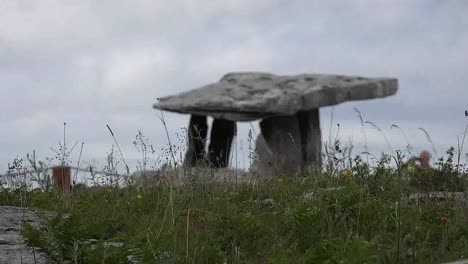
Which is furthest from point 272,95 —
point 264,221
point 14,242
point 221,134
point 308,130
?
point 14,242

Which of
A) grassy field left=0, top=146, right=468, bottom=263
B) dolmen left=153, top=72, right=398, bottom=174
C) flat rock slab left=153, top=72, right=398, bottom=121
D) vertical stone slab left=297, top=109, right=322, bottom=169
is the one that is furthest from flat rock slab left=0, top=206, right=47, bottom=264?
vertical stone slab left=297, top=109, right=322, bottom=169

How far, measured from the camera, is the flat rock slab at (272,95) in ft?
67.3

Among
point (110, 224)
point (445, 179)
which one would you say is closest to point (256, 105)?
point (445, 179)

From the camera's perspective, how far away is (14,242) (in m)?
5.09

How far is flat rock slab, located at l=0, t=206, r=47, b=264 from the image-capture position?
4648 millimetres

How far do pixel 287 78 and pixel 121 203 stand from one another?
1593 cm

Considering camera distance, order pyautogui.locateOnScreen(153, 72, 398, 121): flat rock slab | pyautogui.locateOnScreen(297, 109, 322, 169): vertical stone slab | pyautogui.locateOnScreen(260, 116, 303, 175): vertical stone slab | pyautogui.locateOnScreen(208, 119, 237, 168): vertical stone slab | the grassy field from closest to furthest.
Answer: the grassy field, pyautogui.locateOnScreen(153, 72, 398, 121): flat rock slab, pyautogui.locateOnScreen(260, 116, 303, 175): vertical stone slab, pyautogui.locateOnScreen(297, 109, 322, 169): vertical stone slab, pyautogui.locateOnScreen(208, 119, 237, 168): vertical stone slab

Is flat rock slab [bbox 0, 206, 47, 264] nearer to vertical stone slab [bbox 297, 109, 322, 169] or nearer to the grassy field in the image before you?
the grassy field

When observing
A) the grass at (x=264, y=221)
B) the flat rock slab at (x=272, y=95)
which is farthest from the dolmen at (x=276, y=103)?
the grass at (x=264, y=221)

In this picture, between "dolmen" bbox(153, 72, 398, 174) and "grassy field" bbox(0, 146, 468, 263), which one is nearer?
"grassy field" bbox(0, 146, 468, 263)

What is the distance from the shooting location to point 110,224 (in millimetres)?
5832

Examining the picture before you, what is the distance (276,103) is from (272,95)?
390 millimetres

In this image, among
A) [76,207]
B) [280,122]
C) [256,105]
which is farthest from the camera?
[280,122]

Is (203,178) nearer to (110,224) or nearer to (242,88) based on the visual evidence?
(110,224)
